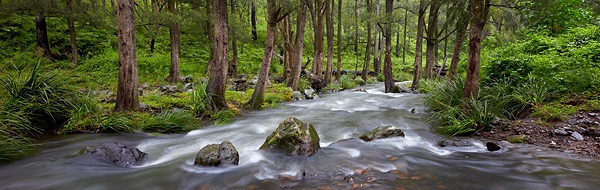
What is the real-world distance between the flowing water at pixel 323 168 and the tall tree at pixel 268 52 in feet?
13.8

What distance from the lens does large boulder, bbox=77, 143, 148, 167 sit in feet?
16.0

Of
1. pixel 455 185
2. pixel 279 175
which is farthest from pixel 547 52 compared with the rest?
pixel 279 175

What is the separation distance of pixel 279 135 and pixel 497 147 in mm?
4104

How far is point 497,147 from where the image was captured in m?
5.49

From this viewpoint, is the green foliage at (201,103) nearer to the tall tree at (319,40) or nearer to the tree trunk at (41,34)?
the tall tree at (319,40)

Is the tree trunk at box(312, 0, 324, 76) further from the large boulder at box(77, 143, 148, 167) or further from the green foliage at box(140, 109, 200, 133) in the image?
the large boulder at box(77, 143, 148, 167)

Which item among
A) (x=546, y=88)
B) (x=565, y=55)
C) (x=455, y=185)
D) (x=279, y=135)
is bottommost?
(x=455, y=185)

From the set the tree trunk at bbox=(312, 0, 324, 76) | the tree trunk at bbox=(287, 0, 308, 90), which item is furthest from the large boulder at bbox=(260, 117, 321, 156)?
the tree trunk at bbox=(312, 0, 324, 76)

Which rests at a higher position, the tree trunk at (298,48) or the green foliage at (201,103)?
the tree trunk at (298,48)

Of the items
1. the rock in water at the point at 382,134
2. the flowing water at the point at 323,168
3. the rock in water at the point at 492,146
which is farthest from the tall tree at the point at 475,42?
the rock in water at the point at 382,134

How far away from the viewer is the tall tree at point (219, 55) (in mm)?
8719

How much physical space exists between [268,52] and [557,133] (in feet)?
26.4

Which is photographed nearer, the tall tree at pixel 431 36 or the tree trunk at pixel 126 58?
the tree trunk at pixel 126 58

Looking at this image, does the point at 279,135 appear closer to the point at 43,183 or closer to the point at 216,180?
the point at 216,180
